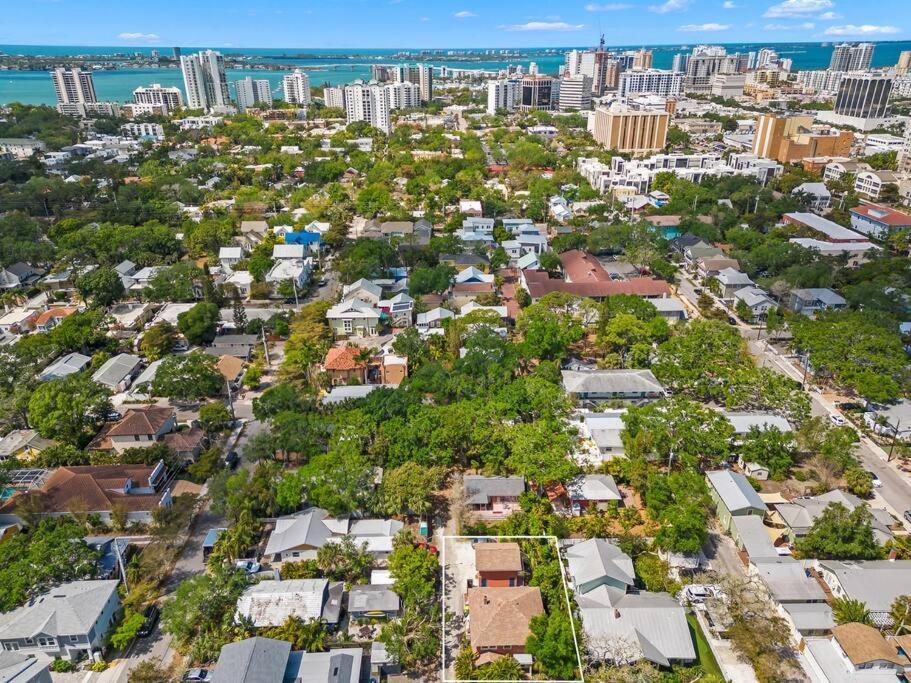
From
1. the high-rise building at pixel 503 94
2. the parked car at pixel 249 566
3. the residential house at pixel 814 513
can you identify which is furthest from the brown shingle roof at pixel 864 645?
the high-rise building at pixel 503 94

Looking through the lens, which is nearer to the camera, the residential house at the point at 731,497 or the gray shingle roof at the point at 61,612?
the gray shingle roof at the point at 61,612

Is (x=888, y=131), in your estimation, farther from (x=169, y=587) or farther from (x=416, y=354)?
(x=169, y=587)

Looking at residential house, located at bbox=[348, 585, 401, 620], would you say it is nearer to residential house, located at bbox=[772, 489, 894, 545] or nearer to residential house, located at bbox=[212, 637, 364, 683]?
residential house, located at bbox=[212, 637, 364, 683]

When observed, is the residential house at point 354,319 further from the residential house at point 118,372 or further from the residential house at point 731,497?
the residential house at point 731,497

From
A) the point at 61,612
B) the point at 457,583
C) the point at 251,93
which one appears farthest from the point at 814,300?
the point at 251,93

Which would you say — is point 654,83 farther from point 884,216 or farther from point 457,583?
point 457,583

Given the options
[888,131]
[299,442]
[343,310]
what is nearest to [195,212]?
[343,310]

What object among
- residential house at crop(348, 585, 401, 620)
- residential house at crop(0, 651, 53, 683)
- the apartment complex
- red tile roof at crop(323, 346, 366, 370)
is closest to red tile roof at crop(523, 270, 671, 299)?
red tile roof at crop(323, 346, 366, 370)
